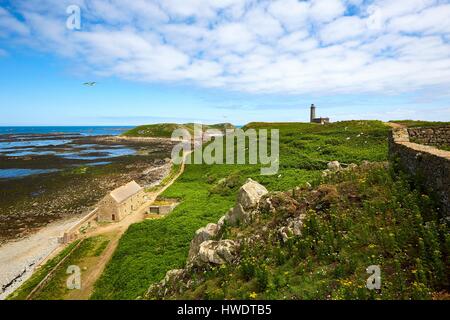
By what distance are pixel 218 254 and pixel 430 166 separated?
9089 millimetres

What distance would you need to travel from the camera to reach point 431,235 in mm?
8719

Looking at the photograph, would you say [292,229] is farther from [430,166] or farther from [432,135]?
[432,135]

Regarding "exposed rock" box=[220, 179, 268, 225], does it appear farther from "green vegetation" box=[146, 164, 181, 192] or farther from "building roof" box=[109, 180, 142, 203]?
"green vegetation" box=[146, 164, 181, 192]

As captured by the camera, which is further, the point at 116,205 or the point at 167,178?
the point at 167,178

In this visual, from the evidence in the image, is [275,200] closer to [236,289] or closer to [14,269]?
[236,289]

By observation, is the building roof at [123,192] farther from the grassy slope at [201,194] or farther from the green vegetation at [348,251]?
the green vegetation at [348,251]

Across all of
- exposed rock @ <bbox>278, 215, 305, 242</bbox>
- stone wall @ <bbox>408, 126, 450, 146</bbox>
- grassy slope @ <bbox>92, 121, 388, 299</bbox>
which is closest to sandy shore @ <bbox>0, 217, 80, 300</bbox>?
grassy slope @ <bbox>92, 121, 388, 299</bbox>

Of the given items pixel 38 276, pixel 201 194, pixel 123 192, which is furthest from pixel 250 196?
pixel 201 194

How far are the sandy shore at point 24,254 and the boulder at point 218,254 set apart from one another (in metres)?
19.3

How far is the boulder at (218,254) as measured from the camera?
13.0m

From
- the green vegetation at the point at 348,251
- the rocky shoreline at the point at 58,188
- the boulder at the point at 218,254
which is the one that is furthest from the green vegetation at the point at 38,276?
the boulder at the point at 218,254

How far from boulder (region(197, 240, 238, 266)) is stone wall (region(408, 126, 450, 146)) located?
39.4 ft

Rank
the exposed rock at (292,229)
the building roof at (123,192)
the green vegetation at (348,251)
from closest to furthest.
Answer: the green vegetation at (348,251)
the exposed rock at (292,229)
the building roof at (123,192)

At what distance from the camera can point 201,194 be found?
139ft
